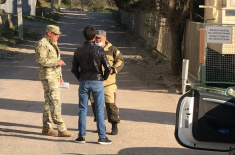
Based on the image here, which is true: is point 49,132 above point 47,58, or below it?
below

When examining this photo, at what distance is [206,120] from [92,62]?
7.81 ft

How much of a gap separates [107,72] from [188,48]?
7.92m

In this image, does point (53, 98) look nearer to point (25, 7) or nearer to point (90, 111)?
point (90, 111)

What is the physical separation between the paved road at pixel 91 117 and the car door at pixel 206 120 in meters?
1.63

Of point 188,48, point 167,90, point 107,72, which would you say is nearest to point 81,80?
point 107,72

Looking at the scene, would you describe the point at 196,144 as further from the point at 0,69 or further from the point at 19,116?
the point at 0,69

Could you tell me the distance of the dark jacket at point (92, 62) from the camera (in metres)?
7.78

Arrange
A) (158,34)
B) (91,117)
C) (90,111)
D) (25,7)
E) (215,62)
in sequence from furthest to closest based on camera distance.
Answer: (25,7), (158,34), (215,62), (90,111), (91,117)

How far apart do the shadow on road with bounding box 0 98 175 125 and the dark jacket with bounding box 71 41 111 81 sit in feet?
7.66

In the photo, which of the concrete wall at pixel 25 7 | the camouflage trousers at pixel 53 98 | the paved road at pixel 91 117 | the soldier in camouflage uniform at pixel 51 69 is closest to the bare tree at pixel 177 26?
the paved road at pixel 91 117

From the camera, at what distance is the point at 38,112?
34.4 ft

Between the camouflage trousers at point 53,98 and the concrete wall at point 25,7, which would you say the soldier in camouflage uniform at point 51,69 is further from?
the concrete wall at point 25,7

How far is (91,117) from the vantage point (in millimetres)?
10078

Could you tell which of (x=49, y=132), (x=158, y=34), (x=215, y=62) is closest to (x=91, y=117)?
(x=49, y=132)
